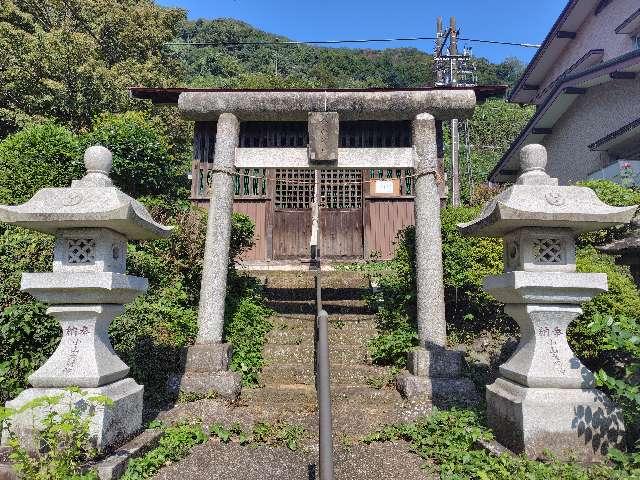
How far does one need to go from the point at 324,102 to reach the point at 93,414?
17.2 ft

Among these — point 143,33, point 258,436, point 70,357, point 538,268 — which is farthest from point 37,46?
point 538,268

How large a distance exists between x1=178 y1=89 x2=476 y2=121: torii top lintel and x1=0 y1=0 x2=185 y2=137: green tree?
994 cm

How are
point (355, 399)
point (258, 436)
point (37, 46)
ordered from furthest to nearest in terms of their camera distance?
point (37, 46) → point (355, 399) → point (258, 436)

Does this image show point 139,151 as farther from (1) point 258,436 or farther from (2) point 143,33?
(2) point 143,33

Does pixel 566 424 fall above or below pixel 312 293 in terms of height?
below

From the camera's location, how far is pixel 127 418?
4.04m

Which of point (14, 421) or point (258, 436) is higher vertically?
point (14, 421)

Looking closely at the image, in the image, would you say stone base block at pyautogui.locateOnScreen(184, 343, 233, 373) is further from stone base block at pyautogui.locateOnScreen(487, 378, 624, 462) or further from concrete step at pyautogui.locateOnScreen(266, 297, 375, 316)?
stone base block at pyautogui.locateOnScreen(487, 378, 624, 462)

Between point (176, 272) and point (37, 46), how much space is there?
11.3 meters

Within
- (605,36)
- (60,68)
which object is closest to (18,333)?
(60,68)

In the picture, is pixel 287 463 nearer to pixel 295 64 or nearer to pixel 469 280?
pixel 469 280

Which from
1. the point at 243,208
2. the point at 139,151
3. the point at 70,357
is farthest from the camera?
the point at 243,208

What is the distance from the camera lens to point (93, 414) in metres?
3.49

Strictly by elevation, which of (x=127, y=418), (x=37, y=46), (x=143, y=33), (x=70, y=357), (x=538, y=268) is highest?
(x=143, y=33)
